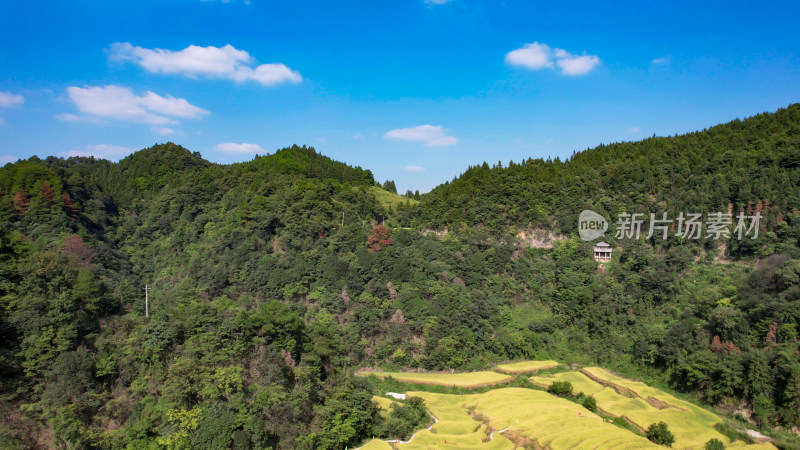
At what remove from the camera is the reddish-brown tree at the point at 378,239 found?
3875 centimetres

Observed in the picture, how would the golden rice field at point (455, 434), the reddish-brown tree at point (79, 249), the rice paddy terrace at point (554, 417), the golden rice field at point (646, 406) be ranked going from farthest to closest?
1. the reddish-brown tree at point (79, 249)
2. the golden rice field at point (646, 406)
3. the golden rice field at point (455, 434)
4. the rice paddy terrace at point (554, 417)

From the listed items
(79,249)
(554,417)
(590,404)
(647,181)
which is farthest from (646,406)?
(79,249)

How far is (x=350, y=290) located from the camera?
35.7 meters

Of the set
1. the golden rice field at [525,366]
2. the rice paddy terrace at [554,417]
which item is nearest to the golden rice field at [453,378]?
the rice paddy terrace at [554,417]

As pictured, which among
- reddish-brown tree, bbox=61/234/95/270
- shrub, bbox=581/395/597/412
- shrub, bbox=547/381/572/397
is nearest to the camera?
shrub, bbox=581/395/597/412

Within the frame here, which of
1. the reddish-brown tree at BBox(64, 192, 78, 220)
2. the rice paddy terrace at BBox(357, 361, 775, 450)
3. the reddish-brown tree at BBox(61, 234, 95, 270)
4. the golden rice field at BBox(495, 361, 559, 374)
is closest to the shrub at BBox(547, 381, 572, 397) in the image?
the rice paddy terrace at BBox(357, 361, 775, 450)

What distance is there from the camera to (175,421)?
16938 mm

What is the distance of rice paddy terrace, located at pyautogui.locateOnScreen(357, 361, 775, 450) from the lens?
19203mm

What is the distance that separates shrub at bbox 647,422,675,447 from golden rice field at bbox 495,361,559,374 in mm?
10317

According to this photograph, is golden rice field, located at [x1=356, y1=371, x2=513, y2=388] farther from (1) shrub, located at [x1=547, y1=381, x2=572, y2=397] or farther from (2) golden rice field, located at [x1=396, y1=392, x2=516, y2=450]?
(2) golden rice field, located at [x1=396, y1=392, x2=516, y2=450]

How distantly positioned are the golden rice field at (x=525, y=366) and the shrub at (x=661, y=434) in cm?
1032

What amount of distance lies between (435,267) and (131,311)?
2288 centimetres

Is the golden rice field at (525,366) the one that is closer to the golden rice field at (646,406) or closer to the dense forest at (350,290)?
the dense forest at (350,290)

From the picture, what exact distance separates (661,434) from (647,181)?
1094 inches
